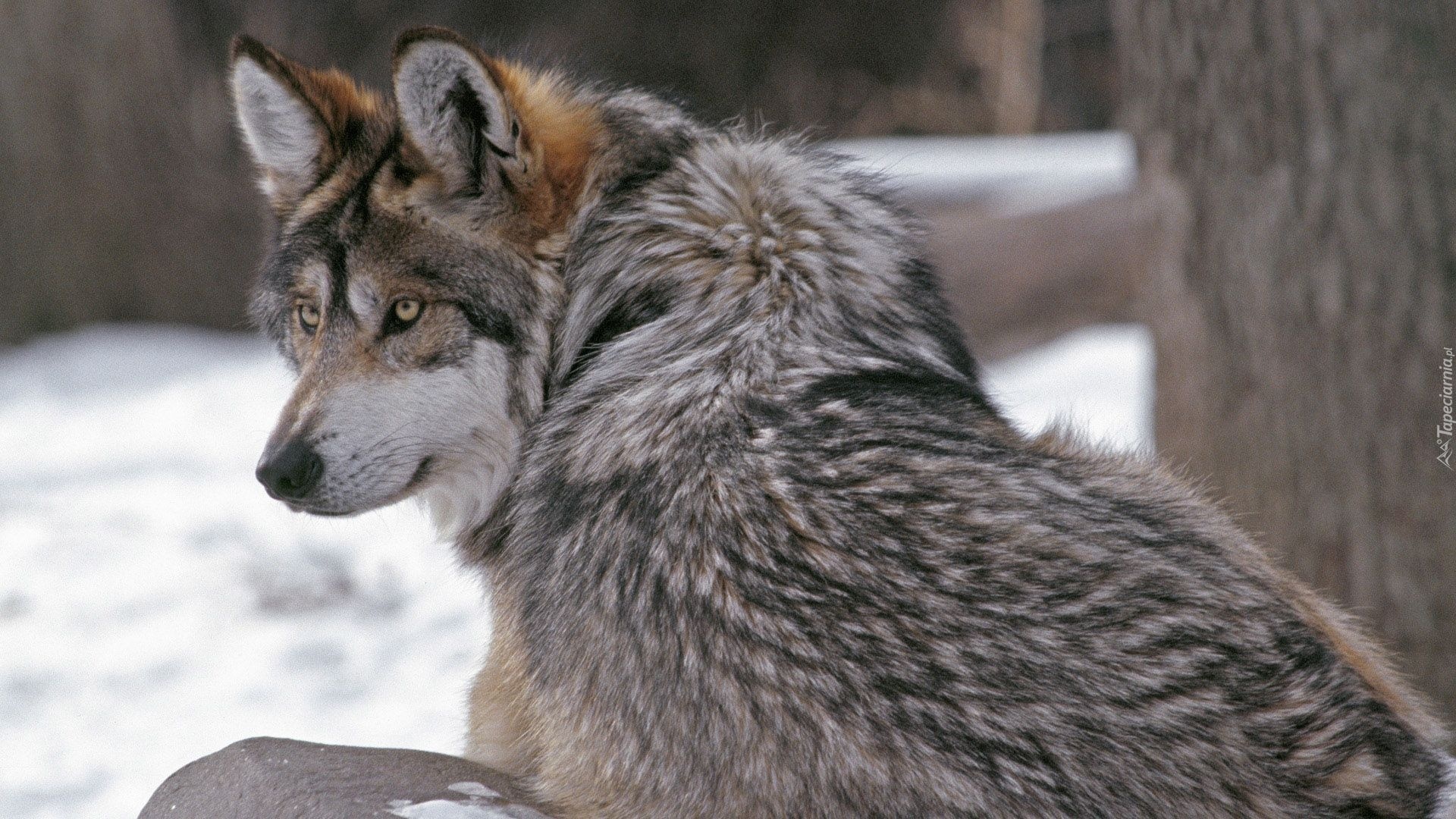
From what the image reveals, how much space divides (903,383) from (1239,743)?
90cm

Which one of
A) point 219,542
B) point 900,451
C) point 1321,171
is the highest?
point 1321,171

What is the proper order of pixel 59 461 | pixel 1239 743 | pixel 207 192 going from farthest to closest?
pixel 207 192 → pixel 59 461 → pixel 1239 743

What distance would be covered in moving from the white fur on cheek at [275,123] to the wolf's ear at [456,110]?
0.35 meters

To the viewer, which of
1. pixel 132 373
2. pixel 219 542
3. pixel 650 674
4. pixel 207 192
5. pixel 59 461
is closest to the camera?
pixel 650 674

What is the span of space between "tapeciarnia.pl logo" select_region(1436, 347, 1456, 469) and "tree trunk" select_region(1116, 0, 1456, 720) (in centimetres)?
2

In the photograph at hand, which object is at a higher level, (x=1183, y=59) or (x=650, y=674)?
(x=1183, y=59)

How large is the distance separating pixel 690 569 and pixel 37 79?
333 inches

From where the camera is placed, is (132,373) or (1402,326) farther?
(132,373)

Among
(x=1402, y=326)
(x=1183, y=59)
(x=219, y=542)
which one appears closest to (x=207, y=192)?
(x=219, y=542)

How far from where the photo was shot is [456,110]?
2592 millimetres

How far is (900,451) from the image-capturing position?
7.74ft

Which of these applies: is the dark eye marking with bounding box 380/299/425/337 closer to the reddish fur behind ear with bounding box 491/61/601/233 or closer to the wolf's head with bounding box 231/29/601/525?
the wolf's head with bounding box 231/29/601/525

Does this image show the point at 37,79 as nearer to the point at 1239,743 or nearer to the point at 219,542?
the point at 219,542

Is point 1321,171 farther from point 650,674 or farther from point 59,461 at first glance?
point 59,461
